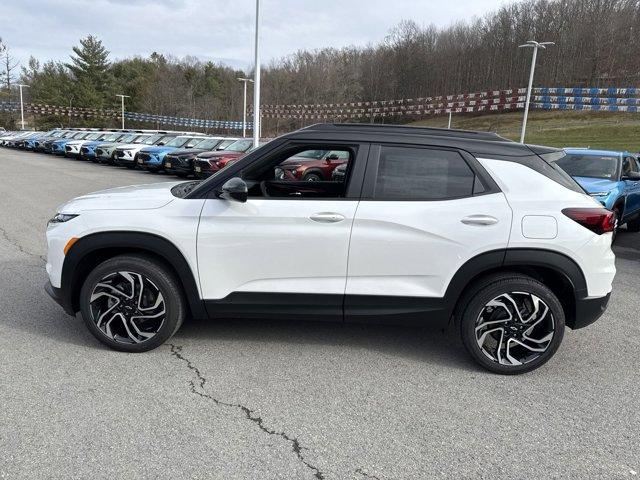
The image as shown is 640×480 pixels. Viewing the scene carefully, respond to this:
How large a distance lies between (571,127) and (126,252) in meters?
55.1

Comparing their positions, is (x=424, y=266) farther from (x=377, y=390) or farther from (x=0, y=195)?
(x=0, y=195)

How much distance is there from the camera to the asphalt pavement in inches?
102

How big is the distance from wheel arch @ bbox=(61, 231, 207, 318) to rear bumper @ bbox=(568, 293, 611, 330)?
2763 millimetres

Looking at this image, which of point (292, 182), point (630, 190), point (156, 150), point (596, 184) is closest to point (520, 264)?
point (292, 182)

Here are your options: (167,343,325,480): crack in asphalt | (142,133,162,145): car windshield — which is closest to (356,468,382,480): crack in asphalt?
(167,343,325,480): crack in asphalt

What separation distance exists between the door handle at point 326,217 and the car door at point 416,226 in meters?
0.13

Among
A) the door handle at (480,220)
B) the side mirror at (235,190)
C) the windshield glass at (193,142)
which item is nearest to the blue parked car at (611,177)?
the door handle at (480,220)

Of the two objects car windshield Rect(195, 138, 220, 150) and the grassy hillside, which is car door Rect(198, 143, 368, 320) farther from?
the grassy hillside

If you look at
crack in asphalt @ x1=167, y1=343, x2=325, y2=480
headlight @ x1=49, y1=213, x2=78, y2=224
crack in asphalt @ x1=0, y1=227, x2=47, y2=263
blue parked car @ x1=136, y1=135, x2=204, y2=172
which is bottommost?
crack in asphalt @ x1=0, y1=227, x2=47, y2=263

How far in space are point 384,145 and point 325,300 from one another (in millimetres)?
1218

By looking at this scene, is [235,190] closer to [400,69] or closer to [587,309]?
[587,309]

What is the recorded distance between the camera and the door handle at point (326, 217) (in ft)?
11.4

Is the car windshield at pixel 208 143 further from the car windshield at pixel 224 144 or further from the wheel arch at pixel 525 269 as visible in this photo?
the wheel arch at pixel 525 269

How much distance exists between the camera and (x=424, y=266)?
11.5 ft
